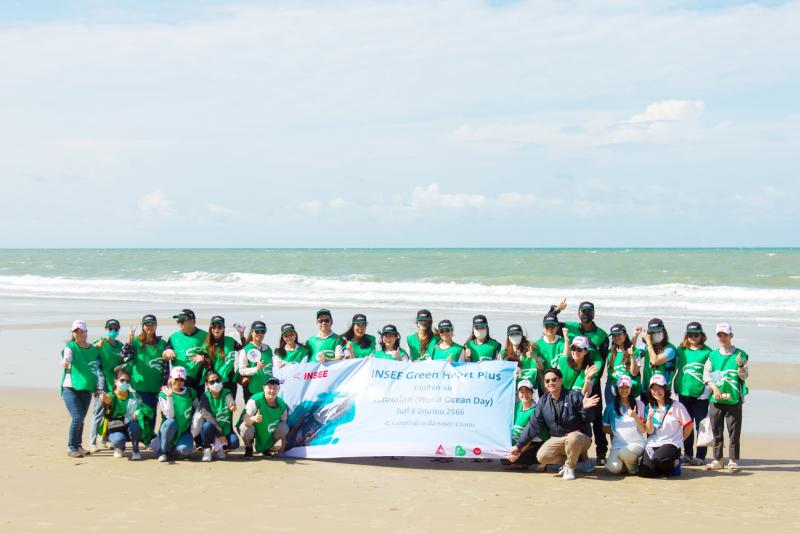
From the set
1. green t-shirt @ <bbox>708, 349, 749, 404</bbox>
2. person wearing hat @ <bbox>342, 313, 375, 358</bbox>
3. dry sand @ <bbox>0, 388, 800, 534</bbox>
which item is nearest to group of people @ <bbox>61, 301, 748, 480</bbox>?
green t-shirt @ <bbox>708, 349, 749, 404</bbox>

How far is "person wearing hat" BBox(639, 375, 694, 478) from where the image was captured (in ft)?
26.2

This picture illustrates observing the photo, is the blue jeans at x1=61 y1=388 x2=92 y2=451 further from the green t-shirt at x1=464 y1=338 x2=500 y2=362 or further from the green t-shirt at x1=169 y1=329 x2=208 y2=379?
the green t-shirt at x1=464 y1=338 x2=500 y2=362

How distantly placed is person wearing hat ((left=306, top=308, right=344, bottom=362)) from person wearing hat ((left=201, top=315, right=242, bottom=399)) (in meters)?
0.87

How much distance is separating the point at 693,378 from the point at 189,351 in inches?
199

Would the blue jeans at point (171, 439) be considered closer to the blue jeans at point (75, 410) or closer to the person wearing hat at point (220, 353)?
the person wearing hat at point (220, 353)

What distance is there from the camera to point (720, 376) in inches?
331

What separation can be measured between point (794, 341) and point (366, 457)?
13061mm

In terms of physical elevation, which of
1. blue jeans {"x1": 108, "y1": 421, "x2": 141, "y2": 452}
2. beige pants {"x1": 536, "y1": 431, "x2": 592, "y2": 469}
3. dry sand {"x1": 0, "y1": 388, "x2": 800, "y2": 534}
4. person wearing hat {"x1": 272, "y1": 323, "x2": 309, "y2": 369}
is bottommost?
dry sand {"x1": 0, "y1": 388, "x2": 800, "y2": 534}

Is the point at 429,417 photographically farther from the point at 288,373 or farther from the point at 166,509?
the point at 166,509

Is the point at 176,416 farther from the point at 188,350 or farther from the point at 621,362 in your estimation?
the point at 621,362

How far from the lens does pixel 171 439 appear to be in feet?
27.9

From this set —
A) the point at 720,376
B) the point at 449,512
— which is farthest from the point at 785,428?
the point at 449,512

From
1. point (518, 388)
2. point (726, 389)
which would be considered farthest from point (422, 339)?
point (726, 389)

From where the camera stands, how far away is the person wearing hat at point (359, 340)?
9169mm
